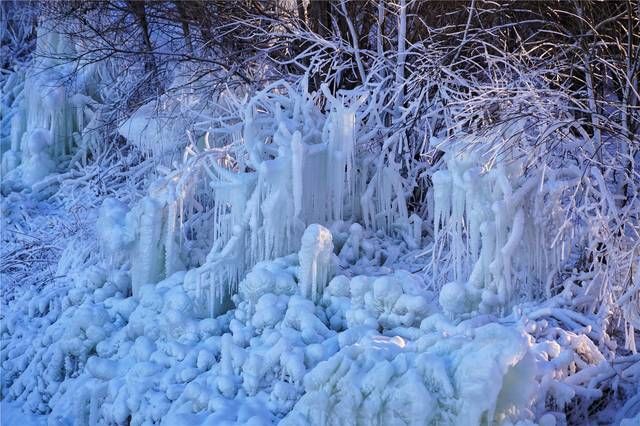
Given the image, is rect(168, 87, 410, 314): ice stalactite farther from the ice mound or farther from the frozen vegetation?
the ice mound

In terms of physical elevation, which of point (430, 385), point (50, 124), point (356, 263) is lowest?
point (430, 385)

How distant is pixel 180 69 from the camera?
13047mm

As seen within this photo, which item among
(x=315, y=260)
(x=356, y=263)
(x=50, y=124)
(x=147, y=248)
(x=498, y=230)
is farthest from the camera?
(x=50, y=124)

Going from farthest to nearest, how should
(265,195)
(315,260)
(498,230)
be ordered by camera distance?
1. (265,195)
2. (315,260)
3. (498,230)

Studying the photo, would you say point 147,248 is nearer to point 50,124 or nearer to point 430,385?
point 430,385

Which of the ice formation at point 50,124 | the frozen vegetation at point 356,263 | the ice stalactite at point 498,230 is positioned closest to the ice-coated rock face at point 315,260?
the frozen vegetation at point 356,263

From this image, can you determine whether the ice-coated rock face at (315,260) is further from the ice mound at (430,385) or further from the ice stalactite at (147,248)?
the ice stalactite at (147,248)

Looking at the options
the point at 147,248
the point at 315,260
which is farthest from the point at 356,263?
the point at 147,248

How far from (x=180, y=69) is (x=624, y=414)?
24.3 ft

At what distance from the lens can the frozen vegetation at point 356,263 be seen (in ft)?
24.5

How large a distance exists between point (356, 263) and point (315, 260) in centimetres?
79

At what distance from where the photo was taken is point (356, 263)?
952cm

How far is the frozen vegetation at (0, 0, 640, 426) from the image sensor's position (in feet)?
24.5

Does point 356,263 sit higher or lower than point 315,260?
lower
